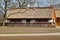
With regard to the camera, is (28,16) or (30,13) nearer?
(28,16)

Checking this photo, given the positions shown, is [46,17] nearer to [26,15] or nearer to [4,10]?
[26,15]

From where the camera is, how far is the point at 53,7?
184 feet

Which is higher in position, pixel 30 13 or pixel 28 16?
pixel 30 13

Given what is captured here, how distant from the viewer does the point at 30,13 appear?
55.0 m

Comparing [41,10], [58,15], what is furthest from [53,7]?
[58,15]

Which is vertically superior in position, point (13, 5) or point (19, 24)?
point (13, 5)

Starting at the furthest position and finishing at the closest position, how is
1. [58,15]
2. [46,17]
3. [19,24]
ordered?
[46,17]
[58,15]
[19,24]

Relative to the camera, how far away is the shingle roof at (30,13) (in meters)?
53.5

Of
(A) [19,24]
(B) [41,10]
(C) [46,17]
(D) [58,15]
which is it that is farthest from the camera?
(B) [41,10]

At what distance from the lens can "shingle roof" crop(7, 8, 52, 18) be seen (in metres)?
53.5

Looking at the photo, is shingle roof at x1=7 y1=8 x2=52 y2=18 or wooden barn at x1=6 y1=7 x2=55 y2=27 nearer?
wooden barn at x1=6 y1=7 x2=55 y2=27

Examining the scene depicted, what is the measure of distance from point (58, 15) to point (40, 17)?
600cm

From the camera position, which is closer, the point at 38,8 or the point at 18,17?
the point at 18,17

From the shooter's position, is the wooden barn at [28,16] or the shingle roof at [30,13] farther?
the shingle roof at [30,13]
